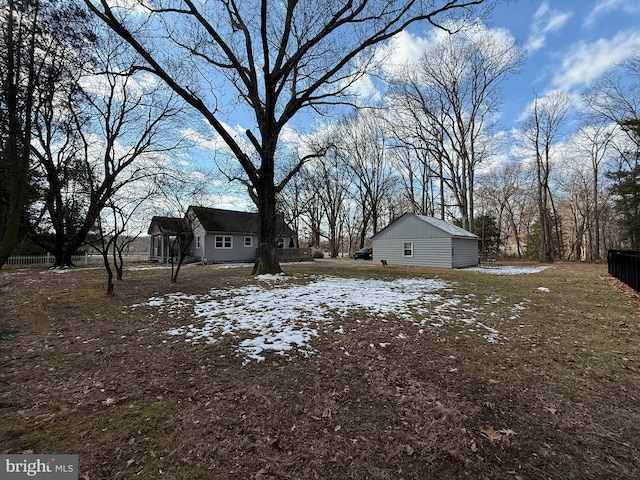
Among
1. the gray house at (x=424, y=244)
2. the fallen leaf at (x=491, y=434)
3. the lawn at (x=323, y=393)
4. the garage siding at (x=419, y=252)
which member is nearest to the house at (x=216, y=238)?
the garage siding at (x=419, y=252)

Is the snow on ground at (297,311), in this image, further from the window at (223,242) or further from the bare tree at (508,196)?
the bare tree at (508,196)

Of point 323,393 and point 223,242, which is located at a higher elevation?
point 223,242

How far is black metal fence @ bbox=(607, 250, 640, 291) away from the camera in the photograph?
8461 millimetres

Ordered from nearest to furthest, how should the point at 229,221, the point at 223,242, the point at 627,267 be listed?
the point at 627,267 < the point at 223,242 < the point at 229,221

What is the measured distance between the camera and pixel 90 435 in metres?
2.21

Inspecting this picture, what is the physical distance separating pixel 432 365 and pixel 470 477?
1584mm

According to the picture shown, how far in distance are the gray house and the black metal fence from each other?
731cm

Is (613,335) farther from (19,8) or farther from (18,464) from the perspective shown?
(19,8)

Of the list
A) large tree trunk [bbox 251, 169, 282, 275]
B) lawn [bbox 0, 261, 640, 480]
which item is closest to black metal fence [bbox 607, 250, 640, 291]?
lawn [bbox 0, 261, 640, 480]

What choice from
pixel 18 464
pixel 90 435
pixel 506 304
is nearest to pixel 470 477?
pixel 90 435

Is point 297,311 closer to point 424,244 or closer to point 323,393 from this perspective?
point 323,393

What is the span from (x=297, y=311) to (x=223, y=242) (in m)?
18.5

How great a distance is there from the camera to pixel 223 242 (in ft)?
74.0

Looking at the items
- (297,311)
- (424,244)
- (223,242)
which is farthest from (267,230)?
(223,242)
